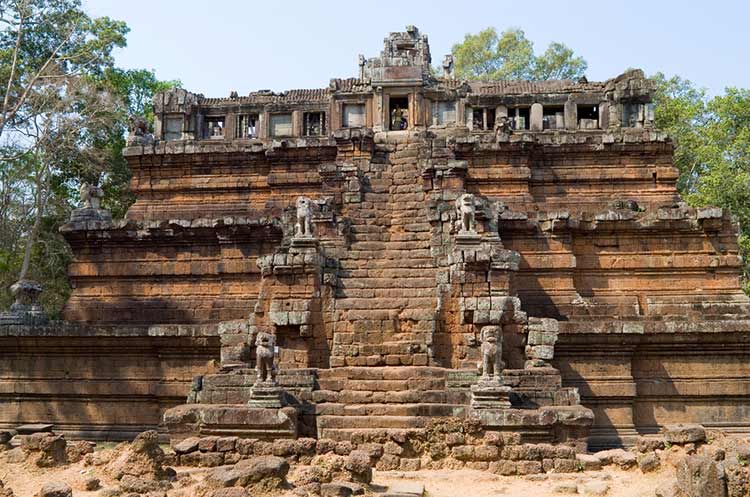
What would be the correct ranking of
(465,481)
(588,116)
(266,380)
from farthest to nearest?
(588,116) < (266,380) < (465,481)

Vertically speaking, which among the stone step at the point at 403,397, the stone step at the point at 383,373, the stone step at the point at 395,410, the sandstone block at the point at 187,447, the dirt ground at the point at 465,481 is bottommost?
the dirt ground at the point at 465,481

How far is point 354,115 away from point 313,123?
6.14ft

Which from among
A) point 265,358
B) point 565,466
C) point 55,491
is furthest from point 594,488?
point 55,491

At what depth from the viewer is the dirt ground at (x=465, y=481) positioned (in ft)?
32.2

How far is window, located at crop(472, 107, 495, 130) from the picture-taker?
22734mm

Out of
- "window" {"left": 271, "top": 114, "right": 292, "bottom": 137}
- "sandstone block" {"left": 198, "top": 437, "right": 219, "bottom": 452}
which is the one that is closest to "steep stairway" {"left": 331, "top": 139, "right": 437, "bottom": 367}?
"sandstone block" {"left": 198, "top": 437, "right": 219, "bottom": 452}

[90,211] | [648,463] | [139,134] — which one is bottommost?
[648,463]

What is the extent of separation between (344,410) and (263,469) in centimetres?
349

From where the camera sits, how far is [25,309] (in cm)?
1717

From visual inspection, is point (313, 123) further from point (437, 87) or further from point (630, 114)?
point (630, 114)

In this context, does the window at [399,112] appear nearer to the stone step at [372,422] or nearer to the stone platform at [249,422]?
the stone step at [372,422]

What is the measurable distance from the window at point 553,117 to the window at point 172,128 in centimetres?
1044

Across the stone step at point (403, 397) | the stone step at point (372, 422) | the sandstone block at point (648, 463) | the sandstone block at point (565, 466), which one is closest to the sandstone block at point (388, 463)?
the stone step at point (372, 422)

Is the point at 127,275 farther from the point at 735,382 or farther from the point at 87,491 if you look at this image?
the point at 735,382
